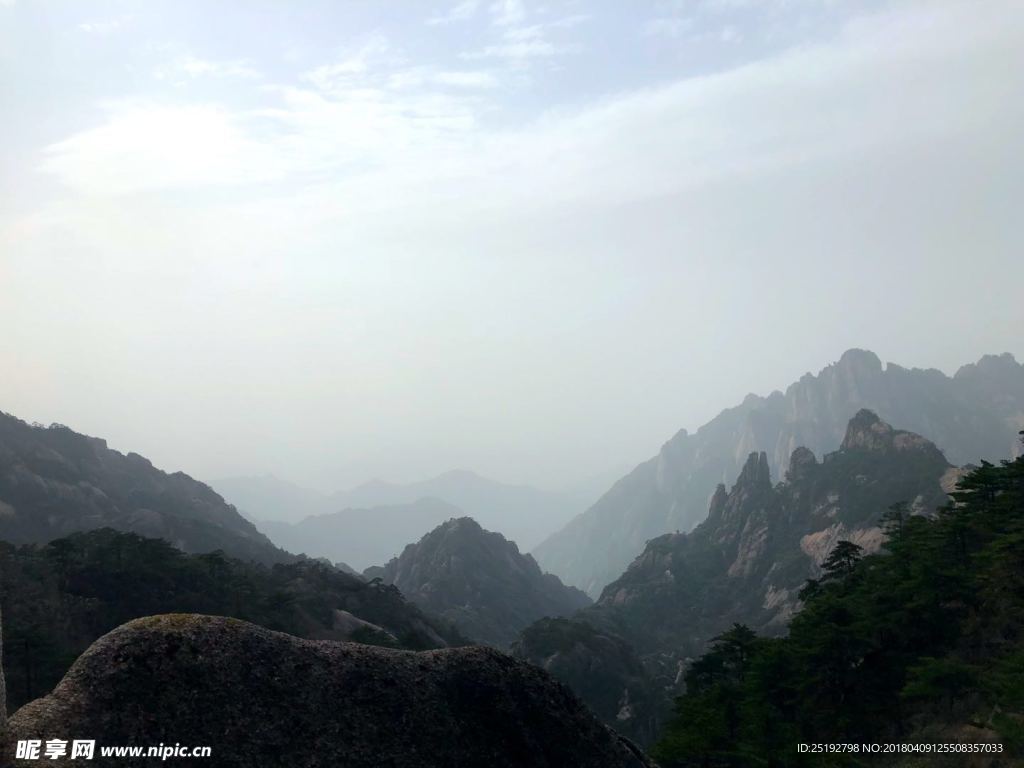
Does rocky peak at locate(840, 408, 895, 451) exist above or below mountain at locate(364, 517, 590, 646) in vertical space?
above

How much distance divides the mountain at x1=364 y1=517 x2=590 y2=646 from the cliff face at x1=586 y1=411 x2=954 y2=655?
15.8 metres

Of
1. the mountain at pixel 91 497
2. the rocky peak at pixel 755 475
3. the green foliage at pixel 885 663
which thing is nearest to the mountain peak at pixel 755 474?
the rocky peak at pixel 755 475

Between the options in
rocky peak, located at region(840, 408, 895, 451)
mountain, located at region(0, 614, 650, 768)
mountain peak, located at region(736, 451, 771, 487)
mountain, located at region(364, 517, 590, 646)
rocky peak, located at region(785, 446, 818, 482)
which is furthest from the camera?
mountain peak, located at region(736, 451, 771, 487)

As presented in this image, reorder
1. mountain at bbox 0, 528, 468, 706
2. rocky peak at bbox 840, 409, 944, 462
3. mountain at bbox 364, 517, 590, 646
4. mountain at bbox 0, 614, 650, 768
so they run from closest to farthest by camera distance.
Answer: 1. mountain at bbox 0, 614, 650, 768
2. mountain at bbox 0, 528, 468, 706
3. mountain at bbox 364, 517, 590, 646
4. rocky peak at bbox 840, 409, 944, 462

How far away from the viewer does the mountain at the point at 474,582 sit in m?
132

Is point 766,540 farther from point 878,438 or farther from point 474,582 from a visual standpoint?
point 474,582

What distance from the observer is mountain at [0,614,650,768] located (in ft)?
46.7

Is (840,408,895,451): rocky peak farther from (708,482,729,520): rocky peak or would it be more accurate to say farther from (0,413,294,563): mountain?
(0,413,294,563): mountain

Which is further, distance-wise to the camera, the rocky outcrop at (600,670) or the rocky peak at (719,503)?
the rocky peak at (719,503)

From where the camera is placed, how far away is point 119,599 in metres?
64.2

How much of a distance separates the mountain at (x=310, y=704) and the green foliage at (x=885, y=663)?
49.4 feet

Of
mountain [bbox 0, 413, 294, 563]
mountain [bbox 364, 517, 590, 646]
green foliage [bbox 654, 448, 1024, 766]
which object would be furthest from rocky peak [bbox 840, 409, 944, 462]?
mountain [bbox 0, 413, 294, 563]

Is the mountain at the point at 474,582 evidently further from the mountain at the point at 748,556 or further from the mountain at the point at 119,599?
the mountain at the point at 119,599

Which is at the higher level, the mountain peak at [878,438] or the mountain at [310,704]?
the mountain peak at [878,438]
